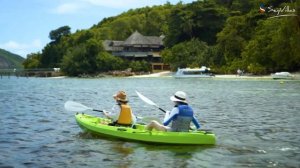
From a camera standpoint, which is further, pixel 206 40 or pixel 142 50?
pixel 142 50

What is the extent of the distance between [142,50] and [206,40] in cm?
1800

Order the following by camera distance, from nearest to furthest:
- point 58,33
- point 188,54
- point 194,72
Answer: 1. point 194,72
2. point 188,54
3. point 58,33

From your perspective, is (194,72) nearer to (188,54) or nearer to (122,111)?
(188,54)

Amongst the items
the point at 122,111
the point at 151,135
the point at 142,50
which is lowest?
the point at 151,135

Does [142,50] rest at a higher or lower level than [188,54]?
higher

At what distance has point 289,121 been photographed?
20.2 meters

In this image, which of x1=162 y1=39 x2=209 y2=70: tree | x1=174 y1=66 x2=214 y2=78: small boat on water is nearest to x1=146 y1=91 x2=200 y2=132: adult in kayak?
x1=174 y1=66 x2=214 y2=78: small boat on water

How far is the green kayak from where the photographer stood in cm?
1369

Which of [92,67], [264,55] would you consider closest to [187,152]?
[264,55]

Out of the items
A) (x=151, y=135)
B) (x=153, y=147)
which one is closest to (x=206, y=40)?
(x=151, y=135)

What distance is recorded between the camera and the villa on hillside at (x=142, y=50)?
4464 inches

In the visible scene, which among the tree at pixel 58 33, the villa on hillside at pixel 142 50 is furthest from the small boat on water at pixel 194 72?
the tree at pixel 58 33

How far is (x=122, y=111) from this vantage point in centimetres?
1527

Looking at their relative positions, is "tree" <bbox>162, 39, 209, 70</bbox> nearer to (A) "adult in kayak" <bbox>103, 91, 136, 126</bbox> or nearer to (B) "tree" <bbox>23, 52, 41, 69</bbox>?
(B) "tree" <bbox>23, 52, 41, 69</bbox>
